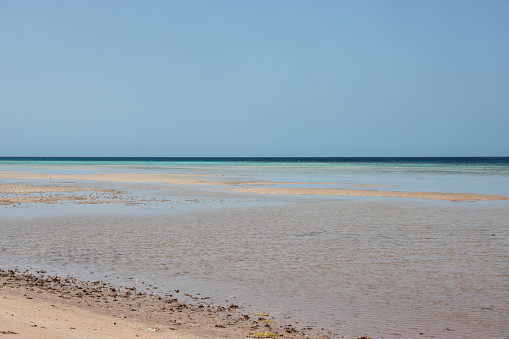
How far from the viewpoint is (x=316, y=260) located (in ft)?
44.9

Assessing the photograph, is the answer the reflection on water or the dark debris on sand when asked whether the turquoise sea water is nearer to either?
the reflection on water

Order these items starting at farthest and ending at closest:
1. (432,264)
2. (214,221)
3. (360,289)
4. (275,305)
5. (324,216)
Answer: (324,216), (214,221), (432,264), (360,289), (275,305)

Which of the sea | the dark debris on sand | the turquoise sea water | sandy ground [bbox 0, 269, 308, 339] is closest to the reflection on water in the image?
the sea

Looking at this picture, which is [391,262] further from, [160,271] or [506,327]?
[160,271]

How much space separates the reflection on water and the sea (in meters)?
0.04

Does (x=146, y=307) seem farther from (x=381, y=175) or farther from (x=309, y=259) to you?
(x=381, y=175)

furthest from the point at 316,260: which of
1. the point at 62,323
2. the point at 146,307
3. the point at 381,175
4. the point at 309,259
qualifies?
the point at 381,175

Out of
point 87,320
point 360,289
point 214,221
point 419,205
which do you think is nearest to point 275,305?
point 360,289

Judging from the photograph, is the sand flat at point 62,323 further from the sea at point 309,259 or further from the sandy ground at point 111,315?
the sea at point 309,259

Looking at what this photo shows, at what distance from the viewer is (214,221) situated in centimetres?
2183

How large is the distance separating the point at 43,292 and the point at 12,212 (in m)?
16.7

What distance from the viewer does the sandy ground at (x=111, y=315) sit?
7285mm

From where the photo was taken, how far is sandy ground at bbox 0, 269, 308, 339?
729cm

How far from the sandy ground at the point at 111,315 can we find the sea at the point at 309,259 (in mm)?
661
